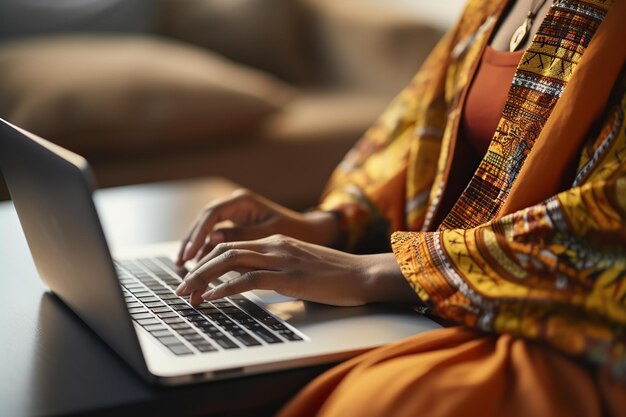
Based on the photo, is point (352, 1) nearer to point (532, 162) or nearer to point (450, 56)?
point (450, 56)

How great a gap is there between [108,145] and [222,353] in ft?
4.62

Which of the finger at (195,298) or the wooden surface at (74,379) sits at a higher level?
the finger at (195,298)

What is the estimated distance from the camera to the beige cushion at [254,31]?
266 centimetres

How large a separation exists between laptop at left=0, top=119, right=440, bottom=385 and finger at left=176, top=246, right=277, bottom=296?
24 millimetres

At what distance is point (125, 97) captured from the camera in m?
2.13

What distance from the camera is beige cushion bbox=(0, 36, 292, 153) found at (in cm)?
207

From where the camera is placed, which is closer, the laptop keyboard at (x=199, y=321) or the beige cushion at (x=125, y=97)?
the laptop keyboard at (x=199, y=321)

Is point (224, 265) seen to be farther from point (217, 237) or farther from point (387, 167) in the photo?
point (387, 167)

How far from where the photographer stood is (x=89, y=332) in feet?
2.86

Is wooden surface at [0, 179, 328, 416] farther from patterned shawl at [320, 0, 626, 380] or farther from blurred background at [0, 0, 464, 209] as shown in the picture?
blurred background at [0, 0, 464, 209]

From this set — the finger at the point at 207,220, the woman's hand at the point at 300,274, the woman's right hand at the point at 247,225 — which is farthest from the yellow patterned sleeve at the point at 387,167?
the woman's hand at the point at 300,274

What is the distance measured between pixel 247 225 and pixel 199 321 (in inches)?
11.7

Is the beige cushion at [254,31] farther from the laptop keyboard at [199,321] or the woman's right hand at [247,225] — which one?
the laptop keyboard at [199,321]

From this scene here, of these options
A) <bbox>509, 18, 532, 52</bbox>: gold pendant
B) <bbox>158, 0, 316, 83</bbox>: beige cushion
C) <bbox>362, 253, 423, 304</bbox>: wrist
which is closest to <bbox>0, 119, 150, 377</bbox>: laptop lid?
<bbox>362, 253, 423, 304</bbox>: wrist
